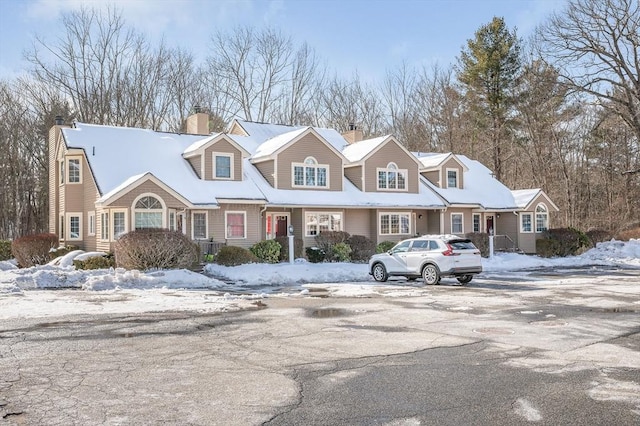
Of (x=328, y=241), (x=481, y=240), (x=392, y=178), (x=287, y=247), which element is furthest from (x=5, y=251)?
(x=481, y=240)

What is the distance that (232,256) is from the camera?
88.0 ft

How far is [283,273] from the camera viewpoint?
2322 cm

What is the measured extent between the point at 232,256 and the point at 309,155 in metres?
8.76

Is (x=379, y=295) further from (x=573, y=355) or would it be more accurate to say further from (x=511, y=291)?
(x=573, y=355)

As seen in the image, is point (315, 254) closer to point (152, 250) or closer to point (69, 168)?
point (152, 250)

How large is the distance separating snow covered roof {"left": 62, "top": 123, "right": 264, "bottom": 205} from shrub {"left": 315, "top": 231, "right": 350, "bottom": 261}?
145 inches

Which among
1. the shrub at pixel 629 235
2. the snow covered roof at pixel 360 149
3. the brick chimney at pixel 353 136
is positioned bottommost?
the shrub at pixel 629 235

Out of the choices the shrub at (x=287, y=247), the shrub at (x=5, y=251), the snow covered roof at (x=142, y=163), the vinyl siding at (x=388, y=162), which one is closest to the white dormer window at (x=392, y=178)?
the vinyl siding at (x=388, y=162)

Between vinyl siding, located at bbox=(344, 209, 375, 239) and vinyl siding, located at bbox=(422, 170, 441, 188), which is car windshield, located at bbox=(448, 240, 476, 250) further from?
vinyl siding, located at bbox=(422, 170, 441, 188)

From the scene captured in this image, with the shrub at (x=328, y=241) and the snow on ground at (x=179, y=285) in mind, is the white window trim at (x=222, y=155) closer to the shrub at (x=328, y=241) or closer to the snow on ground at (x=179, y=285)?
the shrub at (x=328, y=241)

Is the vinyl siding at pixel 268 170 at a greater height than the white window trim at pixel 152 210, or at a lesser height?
greater

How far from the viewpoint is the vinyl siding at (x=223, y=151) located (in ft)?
99.3

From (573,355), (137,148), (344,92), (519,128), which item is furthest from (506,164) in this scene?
(573,355)

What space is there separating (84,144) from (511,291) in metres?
21.9
